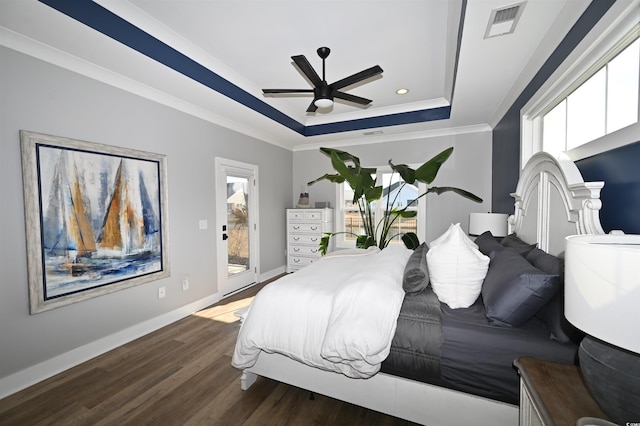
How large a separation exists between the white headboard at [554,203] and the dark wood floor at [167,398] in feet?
5.31

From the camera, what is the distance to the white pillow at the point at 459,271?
1.68 m

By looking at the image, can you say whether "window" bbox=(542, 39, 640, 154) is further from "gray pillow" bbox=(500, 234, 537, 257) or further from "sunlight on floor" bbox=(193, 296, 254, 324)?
"sunlight on floor" bbox=(193, 296, 254, 324)

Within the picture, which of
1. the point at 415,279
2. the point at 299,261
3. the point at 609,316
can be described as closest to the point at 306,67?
the point at 415,279

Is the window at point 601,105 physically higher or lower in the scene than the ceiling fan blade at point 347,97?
lower

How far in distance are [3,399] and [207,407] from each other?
4.77 feet

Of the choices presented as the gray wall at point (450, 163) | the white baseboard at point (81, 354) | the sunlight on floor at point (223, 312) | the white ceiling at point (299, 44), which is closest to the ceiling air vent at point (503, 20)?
the white ceiling at point (299, 44)

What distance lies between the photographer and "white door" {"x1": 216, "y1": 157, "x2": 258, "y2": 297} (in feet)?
12.6

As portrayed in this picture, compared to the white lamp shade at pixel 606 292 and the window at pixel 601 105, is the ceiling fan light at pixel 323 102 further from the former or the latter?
the white lamp shade at pixel 606 292

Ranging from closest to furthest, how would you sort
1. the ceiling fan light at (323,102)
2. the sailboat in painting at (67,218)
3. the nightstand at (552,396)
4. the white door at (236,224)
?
1. the nightstand at (552,396)
2. the sailboat in painting at (67,218)
3. the ceiling fan light at (323,102)
4. the white door at (236,224)

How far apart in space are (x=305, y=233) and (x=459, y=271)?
11.5 ft

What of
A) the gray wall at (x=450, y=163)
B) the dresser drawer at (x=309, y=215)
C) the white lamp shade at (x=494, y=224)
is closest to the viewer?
the white lamp shade at (x=494, y=224)

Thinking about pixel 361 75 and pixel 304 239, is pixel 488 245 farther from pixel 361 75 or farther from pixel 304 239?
pixel 304 239

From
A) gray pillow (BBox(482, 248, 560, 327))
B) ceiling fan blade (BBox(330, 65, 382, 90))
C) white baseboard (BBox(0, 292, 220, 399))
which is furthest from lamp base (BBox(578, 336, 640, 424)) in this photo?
white baseboard (BBox(0, 292, 220, 399))

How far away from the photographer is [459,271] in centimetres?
169
